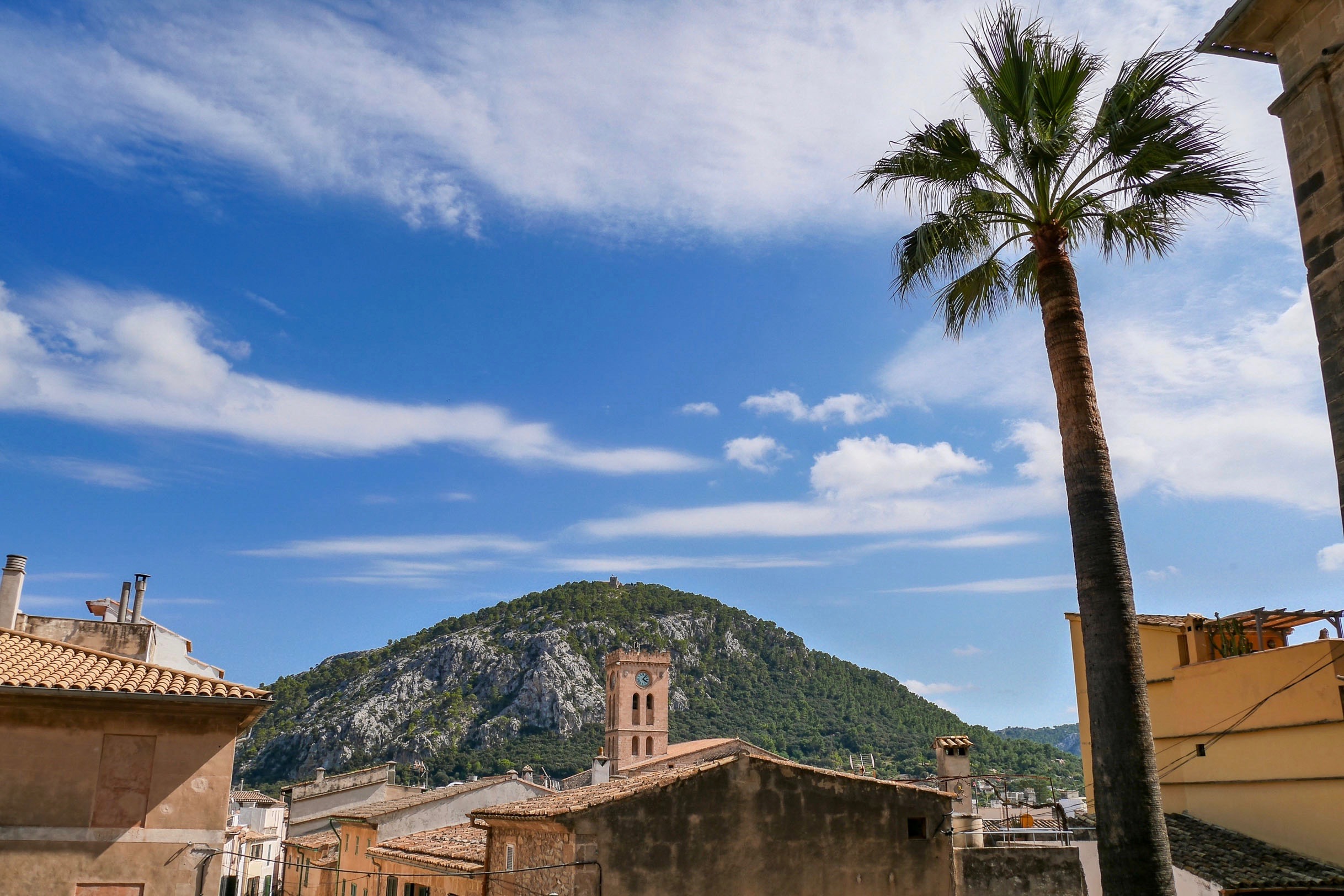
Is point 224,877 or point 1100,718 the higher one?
point 1100,718

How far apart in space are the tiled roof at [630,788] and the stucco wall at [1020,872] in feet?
4.32

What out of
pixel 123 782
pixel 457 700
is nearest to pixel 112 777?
pixel 123 782

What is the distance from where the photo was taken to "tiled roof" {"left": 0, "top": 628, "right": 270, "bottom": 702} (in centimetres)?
1385

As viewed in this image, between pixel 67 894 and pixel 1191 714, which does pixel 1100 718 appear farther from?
pixel 67 894

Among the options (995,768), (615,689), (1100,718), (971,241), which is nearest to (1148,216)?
(971,241)

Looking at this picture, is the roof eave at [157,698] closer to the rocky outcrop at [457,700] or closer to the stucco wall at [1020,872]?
the stucco wall at [1020,872]

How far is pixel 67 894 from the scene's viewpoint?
1334 cm

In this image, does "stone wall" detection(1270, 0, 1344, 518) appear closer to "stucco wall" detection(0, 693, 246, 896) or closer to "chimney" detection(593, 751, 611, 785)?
"stucco wall" detection(0, 693, 246, 896)

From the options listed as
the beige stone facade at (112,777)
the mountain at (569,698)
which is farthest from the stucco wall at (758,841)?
the mountain at (569,698)

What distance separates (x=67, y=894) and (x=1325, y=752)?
18926 millimetres

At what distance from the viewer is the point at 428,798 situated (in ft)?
95.1

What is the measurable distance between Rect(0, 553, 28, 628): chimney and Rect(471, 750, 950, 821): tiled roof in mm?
9653

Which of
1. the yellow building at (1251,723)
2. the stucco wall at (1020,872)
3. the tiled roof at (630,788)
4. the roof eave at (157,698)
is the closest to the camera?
the roof eave at (157,698)

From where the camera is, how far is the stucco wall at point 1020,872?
16.2 m
